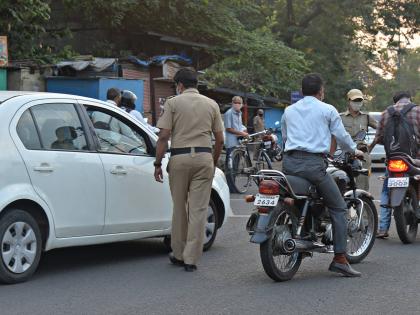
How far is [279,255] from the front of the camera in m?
6.64

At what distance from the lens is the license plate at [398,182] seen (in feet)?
27.9

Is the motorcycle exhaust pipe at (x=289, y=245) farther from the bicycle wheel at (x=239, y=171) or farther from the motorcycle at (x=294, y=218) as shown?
the bicycle wheel at (x=239, y=171)

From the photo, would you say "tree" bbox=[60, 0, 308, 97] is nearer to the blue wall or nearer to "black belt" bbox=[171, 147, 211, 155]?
the blue wall

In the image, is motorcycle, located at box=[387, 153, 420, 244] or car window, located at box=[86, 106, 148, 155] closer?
car window, located at box=[86, 106, 148, 155]

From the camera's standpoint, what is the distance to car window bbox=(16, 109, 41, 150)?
6551 millimetres

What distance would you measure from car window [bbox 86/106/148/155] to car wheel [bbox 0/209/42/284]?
3.73 ft

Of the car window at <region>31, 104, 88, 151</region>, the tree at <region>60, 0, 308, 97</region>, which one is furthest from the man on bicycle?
the tree at <region>60, 0, 308, 97</region>

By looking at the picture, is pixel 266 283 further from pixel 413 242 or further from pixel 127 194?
pixel 413 242

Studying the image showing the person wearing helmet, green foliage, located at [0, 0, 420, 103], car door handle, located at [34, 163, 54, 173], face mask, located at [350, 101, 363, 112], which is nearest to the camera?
car door handle, located at [34, 163, 54, 173]

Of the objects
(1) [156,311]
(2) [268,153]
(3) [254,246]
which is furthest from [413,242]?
(2) [268,153]

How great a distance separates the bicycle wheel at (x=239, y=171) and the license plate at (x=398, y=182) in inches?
237

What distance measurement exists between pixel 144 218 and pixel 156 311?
207cm

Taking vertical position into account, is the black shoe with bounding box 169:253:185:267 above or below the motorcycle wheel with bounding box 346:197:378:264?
below

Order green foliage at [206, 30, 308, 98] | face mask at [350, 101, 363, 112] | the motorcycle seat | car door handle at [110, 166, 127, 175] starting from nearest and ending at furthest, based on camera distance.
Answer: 1. the motorcycle seat
2. car door handle at [110, 166, 127, 175]
3. face mask at [350, 101, 363, 112]
4. green foliage at [206, 30, 308, 98]
